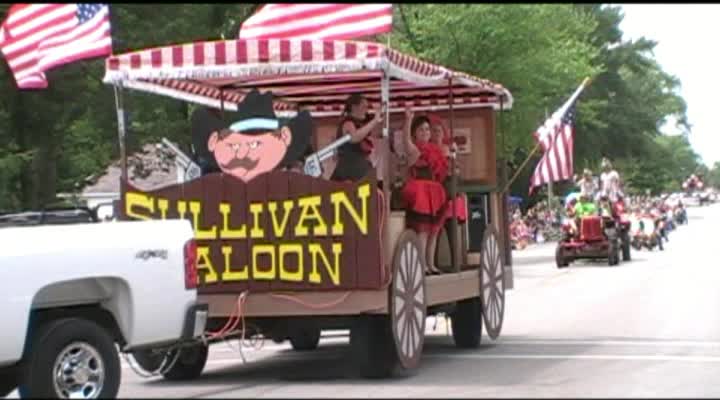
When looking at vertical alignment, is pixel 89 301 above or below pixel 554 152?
below

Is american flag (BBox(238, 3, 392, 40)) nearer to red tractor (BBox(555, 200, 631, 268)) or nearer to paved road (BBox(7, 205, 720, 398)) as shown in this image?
paved road (BBox(7, 205, 720, 398))

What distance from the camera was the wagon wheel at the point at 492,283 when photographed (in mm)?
13961

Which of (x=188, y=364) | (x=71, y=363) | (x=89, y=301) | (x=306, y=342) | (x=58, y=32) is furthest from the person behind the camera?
(x=58, y=32)

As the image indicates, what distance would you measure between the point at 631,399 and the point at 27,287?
4451mm

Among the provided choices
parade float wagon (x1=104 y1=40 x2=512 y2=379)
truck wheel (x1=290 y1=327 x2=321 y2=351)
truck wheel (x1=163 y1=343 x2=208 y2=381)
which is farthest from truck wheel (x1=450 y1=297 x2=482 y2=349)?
truck wheel (x1=163 y1=343 x2=208 y2=381)

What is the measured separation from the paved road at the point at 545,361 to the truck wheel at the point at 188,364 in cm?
14

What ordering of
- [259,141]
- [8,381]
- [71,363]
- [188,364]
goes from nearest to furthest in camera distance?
[71,363]
[8,381]
[259,141]
[188,364]

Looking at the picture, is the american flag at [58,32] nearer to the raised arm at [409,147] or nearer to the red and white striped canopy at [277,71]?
the red and white striped canopy at [277,71]

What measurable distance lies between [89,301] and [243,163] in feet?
8.08

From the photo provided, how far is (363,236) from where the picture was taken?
10.7m

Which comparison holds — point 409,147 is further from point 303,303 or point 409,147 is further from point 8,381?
point 8,381

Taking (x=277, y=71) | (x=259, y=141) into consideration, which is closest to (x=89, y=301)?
(x=259, y=141)

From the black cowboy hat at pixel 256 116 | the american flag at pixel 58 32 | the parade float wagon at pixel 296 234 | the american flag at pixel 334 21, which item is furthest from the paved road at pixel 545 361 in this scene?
the american flag at pixel 58 32

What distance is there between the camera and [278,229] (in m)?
11.0
